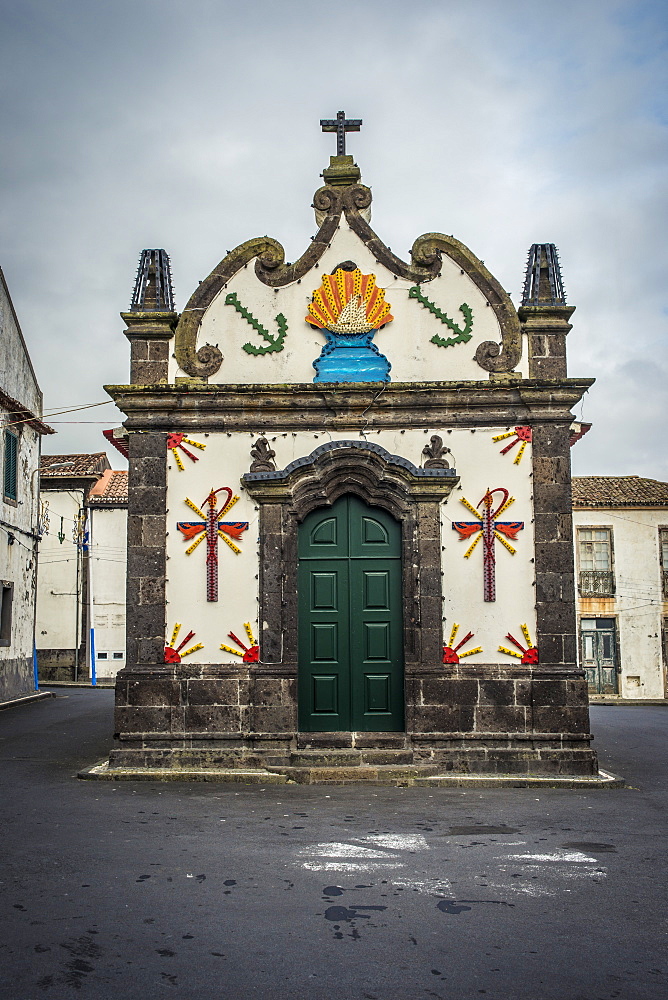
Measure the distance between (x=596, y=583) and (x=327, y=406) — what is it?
21.9 metres

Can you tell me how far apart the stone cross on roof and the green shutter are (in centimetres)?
1169

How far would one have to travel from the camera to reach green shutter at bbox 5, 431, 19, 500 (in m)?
20.8

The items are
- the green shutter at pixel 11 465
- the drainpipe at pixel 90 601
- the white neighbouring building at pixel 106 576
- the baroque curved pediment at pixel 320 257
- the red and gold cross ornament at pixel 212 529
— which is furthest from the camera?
the white neighbouring building at pixel 106 576

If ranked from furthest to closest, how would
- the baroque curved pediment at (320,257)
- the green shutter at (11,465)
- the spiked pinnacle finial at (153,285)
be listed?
the green shutter at (11,465) < the spiked pinnacle finial at (153,285) < the baroque curved pediment at (320,257)

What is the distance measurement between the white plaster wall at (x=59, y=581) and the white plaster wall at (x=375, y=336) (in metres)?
21.9

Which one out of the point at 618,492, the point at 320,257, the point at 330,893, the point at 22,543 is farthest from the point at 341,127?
the point at 618,492

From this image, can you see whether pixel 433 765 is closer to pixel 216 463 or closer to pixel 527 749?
pixel 527 749

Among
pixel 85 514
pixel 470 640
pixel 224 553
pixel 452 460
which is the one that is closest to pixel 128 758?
pixel 224 553

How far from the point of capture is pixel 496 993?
4.51 meters

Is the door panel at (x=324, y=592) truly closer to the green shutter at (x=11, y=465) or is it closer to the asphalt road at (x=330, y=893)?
the asphalt road at (x=330, y=893)

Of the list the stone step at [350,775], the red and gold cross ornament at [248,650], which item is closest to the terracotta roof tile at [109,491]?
the red and gold cross ornament at [248,650]

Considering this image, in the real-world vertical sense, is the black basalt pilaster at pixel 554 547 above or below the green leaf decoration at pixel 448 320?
below

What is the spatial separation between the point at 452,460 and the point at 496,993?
7558mm

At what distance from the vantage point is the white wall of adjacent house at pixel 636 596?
30.9 metres
